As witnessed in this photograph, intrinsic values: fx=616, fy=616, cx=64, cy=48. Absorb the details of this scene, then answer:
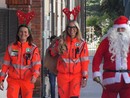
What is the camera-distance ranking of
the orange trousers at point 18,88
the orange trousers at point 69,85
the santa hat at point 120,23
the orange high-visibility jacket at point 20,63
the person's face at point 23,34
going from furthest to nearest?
the orange trousers at point 69,85 < the person's face at point 23,34 < the orange high-visibility jacket at point 20,63 < the orange trousers at point 18,88 < the santa hat at point 120,23

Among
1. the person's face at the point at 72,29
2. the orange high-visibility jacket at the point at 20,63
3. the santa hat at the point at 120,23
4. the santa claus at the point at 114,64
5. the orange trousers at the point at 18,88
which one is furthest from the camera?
the person's face at the point at 72,29

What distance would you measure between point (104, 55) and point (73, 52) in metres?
1.18

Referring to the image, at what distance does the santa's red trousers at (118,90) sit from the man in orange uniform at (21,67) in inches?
51.1

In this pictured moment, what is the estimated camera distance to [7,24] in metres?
13.6

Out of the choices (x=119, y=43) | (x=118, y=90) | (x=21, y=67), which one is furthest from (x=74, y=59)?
(x=118, y=90)

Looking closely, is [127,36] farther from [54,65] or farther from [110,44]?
[54,65]

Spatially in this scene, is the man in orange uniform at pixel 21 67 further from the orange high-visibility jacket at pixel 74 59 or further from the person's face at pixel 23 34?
the orange high-visibility jacket at pixel 74 59

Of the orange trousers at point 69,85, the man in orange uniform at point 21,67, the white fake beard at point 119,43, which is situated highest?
the white fake beard at point 119,43

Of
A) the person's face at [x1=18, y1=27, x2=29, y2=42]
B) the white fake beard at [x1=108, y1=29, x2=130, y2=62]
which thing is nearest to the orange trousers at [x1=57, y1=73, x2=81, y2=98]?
the person's face at [x1=18, y1=27, x2=29, y2=42]

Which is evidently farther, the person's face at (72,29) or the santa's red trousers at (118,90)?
the person's face at (72,29)

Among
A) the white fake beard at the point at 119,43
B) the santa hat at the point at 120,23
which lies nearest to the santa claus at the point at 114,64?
the white fake beard at the point at 119,43

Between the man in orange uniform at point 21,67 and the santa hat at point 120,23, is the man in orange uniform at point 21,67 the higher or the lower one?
the lower one

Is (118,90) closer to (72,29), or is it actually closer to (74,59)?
(74,59)

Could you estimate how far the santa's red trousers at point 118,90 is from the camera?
916 centimetres
